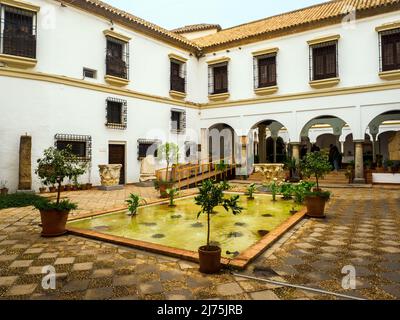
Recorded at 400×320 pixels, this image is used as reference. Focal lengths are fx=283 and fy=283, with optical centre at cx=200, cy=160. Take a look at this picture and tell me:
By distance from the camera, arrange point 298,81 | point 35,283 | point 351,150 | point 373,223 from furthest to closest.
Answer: point 351,150
point 298,81
point 373,223
point 35,283

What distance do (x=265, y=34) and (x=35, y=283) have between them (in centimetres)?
1700

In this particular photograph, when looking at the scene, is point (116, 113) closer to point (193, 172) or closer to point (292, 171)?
point (193, 172)

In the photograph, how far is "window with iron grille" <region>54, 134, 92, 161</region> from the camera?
12630 mm

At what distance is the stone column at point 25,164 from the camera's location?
443 inches

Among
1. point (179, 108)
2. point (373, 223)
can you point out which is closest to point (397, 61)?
point (373, 223)

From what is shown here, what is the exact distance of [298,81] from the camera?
625 inches

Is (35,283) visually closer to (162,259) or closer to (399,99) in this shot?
(162,259)

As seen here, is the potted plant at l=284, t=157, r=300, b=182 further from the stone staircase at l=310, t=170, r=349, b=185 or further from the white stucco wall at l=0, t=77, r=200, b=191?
the white stucco wall at l=0, t=77, r=200, b=191

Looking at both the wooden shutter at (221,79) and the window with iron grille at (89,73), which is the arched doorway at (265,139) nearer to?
the wooden shutter at (221,79)

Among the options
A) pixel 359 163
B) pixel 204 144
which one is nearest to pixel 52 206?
pixel 204 144

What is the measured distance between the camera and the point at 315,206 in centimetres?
733

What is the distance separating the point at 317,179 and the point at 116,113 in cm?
1089

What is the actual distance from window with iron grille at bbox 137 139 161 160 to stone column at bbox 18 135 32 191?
220 inches

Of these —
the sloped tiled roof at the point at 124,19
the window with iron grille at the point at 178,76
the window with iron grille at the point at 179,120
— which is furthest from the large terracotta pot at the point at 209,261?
the window with iron grille at the point at 178,76
